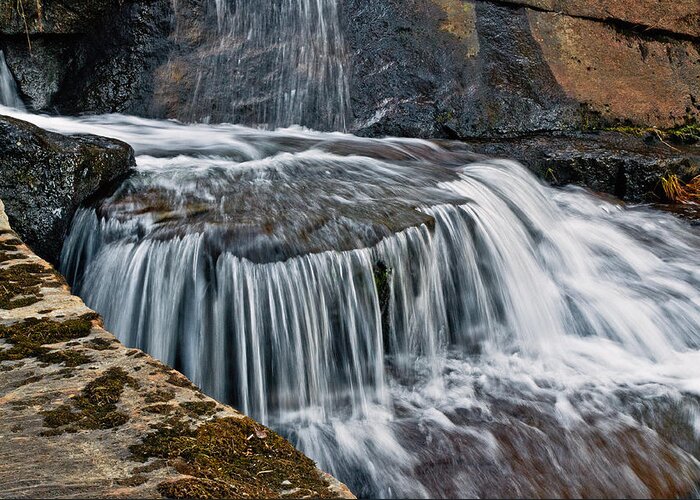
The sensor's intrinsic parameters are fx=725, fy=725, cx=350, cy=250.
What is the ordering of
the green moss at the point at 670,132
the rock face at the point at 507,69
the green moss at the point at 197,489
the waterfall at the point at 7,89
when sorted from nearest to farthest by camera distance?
the green moss at the point at 197,489 → the waterfall at the point at 7,89 → the rock face at the point at 507,69 → the green moss at the point at 670,132

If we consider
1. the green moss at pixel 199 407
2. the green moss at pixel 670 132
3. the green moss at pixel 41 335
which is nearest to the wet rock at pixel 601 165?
the green moss at pixel 670 132

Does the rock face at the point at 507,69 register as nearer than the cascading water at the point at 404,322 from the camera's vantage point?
No

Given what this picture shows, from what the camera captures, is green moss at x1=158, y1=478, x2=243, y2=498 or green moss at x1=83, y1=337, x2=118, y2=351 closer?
green moss at x1=158, y1=478, x2=243, y2=498

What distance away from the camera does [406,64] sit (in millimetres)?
8062

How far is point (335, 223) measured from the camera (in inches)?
179

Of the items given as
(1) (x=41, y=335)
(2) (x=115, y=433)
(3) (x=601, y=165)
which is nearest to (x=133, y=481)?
(2) (x=115, y=433)

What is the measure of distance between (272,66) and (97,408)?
6296mm

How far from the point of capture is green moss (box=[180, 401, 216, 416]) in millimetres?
2305

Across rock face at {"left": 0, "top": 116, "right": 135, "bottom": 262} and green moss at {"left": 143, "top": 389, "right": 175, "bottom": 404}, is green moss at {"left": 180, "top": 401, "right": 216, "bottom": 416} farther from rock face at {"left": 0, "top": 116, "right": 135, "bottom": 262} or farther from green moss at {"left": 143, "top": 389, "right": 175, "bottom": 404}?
rock face at {"left": 0, "top": 116, "right": 135, "bottom": 262}

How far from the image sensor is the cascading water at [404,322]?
3559 mm

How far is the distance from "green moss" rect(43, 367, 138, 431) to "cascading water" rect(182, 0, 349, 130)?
5699mm

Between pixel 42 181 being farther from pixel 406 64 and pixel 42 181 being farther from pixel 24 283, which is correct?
pixel 406 64

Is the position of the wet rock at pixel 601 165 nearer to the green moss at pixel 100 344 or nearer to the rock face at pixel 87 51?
the rock face at pixel 87 51

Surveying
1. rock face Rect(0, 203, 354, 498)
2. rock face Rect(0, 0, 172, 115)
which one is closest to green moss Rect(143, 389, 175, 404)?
rock face Rect(0, 203, 354, 498)
